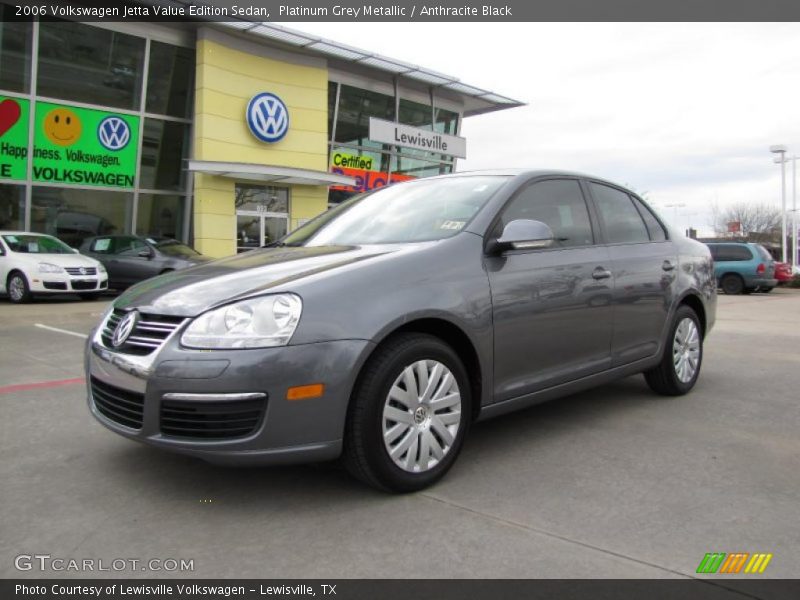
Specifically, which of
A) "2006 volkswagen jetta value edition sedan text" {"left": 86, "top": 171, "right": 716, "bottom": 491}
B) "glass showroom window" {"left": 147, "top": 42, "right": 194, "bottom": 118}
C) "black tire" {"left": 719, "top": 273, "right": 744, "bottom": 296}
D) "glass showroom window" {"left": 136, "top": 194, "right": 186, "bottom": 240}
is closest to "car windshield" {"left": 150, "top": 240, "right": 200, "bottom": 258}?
"glass showroom window" {"left": 136, "top": 194, "right": 186, "bottom": 240}

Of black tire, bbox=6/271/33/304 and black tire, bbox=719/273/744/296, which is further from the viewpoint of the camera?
black tire, bbox=719/273/744/296

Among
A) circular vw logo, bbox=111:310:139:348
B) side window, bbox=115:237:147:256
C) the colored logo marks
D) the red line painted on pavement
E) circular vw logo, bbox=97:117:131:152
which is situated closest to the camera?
the colored logo marks

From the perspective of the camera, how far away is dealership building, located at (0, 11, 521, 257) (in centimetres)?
1694

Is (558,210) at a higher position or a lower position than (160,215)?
lower

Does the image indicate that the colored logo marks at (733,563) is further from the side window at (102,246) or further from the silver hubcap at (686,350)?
the side window at (102,246)

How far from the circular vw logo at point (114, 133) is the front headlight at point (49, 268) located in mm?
6521

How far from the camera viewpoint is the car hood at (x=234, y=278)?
9.52 ft

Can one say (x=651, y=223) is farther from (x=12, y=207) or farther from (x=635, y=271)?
(x=12, y=207)

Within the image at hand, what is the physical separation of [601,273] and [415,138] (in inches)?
799

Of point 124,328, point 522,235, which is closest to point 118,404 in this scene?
point 124,328

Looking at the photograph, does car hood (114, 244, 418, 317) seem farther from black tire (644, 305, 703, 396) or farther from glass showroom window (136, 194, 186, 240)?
glass showroom window (136, 194, 186, 240)

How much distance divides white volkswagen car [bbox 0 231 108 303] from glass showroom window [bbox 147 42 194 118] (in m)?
7.12

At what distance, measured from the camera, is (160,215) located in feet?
64.6

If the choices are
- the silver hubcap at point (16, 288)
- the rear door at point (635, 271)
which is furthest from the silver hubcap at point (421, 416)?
the silver hubcap at point (16, 288)
